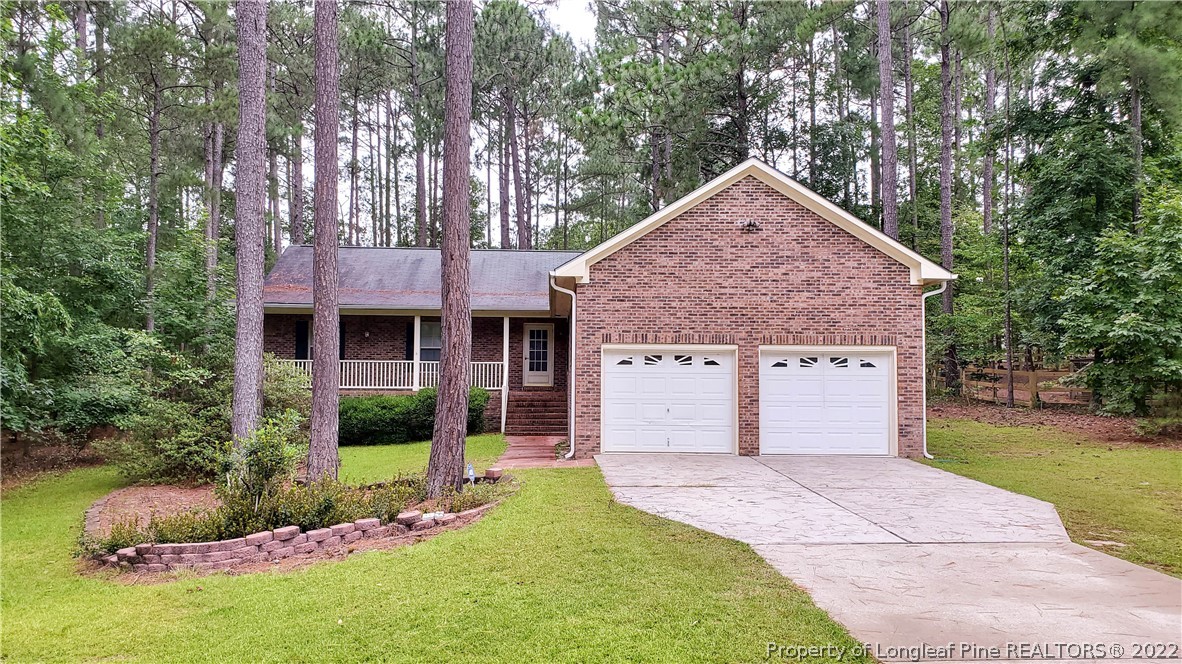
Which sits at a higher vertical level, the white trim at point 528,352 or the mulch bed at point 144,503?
the white trim at point 528,352

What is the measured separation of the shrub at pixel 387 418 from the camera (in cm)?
1412

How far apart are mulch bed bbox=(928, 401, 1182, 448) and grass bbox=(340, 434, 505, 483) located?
12.8m

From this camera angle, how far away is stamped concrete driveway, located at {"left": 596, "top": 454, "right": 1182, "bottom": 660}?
366 centimetres

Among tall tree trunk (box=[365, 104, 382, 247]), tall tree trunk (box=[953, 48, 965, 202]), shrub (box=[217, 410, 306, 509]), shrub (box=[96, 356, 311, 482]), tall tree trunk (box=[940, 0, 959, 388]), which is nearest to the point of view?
shrub (box=[217, 410, 306, 509])

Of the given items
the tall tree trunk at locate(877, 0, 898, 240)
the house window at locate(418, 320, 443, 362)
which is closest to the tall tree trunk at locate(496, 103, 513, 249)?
the house window at locate(418, 320, 443, 362)

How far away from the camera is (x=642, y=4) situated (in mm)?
23734

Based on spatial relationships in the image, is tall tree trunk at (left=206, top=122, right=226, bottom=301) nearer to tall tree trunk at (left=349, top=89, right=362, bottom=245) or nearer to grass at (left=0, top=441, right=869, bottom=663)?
tall tree trunk at (left=349, top=89, right=362, bottom=245)

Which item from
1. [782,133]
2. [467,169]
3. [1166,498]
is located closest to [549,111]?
[782,133]

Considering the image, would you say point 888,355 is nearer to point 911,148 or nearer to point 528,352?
point 528,352

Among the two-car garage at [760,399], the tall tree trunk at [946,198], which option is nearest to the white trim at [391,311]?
the two-car garage at [760,399]

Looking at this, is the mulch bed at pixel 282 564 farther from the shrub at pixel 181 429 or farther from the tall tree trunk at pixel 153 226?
the tall tree trunk at pixel 153 226

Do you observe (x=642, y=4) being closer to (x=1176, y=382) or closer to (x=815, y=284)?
(x=815, y=284)

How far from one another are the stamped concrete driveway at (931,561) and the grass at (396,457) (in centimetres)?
360

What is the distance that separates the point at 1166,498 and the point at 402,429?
1349cm
